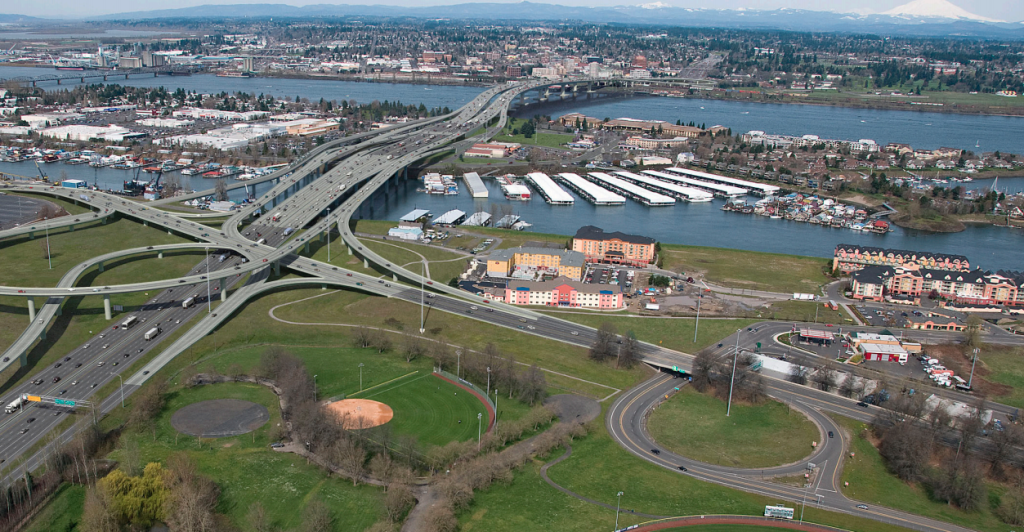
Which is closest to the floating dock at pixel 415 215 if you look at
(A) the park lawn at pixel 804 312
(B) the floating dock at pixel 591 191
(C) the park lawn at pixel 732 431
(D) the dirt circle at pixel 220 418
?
(B) the floating dock at pixel 591 191

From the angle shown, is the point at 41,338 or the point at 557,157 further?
the point at 557,157

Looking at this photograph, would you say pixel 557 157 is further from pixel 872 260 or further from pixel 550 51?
pixel 550 51

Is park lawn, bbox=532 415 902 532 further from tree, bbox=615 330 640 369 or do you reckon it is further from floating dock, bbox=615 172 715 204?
floating dock, bbox=615 172 715 204

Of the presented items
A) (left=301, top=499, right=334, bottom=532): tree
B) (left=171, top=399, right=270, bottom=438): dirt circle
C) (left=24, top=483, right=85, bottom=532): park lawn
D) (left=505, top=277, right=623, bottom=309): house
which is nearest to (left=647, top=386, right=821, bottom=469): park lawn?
(left=505, top=277, right=623, bottom=309): house

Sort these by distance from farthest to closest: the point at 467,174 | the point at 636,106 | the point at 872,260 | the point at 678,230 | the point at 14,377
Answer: the point at 636,106 → the point at 467,174 → the point at 678,230 → the point at 872,260 → the point at 14,377

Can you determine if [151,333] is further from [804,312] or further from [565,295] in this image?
[804,312]

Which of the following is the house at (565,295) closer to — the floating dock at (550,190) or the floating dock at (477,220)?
the floating dock at (477,220)

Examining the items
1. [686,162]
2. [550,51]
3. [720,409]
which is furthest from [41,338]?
[550,51]
